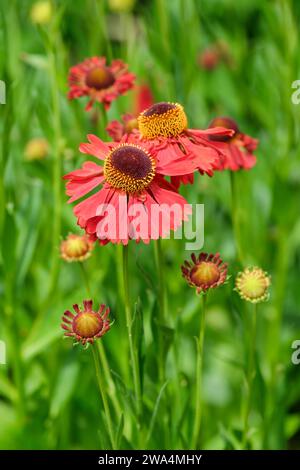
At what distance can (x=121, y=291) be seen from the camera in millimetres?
968

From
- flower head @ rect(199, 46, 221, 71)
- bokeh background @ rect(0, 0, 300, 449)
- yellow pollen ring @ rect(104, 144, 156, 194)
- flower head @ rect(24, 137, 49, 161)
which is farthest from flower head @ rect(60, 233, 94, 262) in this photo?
flower head @ rect(199, 46, 221, 71)

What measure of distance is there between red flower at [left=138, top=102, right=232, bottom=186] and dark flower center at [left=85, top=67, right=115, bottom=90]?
233 millimetres

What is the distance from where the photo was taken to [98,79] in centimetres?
97

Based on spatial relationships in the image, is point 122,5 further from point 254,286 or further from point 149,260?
point 254,286

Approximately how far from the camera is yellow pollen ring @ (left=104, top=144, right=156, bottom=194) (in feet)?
2.23

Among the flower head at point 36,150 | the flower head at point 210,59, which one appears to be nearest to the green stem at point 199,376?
the flower head at point 36,150

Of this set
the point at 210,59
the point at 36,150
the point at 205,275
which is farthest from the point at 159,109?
the point at 210,59

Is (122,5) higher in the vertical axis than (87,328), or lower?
higher

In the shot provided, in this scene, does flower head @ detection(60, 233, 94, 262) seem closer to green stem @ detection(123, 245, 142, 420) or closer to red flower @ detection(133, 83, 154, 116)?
green stem @ detection(123, 245, 142, 420)

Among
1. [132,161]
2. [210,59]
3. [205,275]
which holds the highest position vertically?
[210,59]

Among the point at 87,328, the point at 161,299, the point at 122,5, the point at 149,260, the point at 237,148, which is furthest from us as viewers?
the point at 122,5

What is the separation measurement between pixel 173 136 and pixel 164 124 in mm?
16

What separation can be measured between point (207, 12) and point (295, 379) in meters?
1.00

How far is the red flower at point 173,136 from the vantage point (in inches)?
28.2
